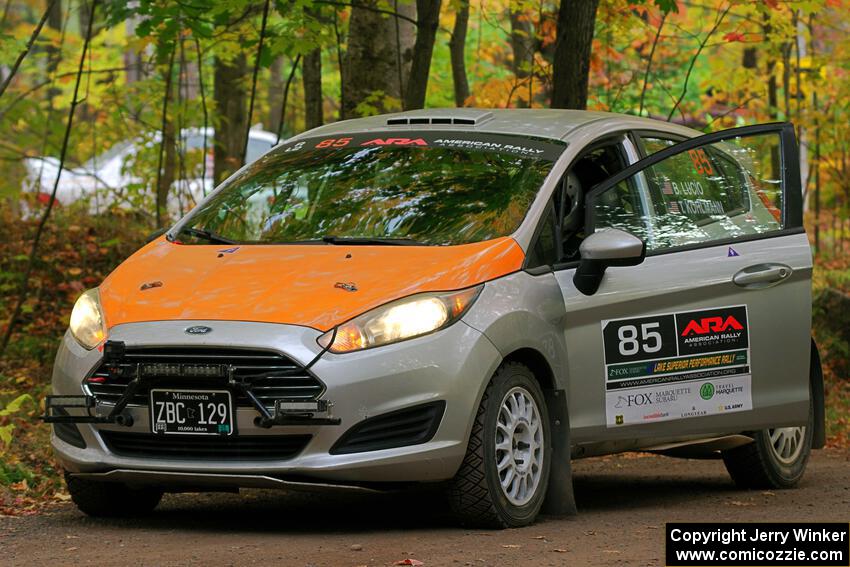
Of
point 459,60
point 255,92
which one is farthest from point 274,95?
point 255,92

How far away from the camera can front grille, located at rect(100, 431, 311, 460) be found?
6.00 m

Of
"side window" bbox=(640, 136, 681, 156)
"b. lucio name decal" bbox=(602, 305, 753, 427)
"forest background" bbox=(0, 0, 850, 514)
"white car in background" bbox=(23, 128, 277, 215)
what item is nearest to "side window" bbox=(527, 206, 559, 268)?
"b. lucio name decal" bbox=(602, 305, 753, 427)

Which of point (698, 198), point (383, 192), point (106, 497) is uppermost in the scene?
point (383, 192)

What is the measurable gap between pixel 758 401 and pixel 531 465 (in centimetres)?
175

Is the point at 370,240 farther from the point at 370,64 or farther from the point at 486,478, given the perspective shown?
the point at 370,64

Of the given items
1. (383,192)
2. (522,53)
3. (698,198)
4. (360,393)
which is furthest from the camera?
(522,53)

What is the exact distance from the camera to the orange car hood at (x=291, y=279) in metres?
6.03

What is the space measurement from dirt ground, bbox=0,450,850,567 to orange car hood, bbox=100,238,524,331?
0.91m

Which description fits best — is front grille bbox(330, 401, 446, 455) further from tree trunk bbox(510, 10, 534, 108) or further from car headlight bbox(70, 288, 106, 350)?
tree trunk bbox(510, 10, 534, 108)

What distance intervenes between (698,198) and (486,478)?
240cm

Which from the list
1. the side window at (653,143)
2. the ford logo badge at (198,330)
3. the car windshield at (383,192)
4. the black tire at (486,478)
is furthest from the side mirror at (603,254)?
the ford logo badge at (198,330)

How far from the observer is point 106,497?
6.77m

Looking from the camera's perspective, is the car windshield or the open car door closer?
the car windshield

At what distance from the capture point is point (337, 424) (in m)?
5.88
